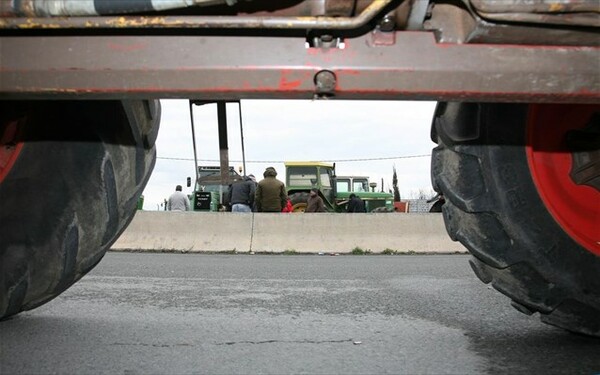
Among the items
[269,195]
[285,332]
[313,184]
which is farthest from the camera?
[313,184]

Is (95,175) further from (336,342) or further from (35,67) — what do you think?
(336,342)

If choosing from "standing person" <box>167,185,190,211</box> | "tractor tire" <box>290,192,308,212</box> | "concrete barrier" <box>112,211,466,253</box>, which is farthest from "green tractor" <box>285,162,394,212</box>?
"concrete barrier" <box>112,211,466,253</box>

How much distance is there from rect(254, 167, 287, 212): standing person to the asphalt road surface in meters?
6.44

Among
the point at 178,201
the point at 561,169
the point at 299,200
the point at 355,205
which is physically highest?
the point at 561,169

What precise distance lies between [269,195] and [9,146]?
883cm

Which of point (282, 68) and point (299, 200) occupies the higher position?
point (282, 68)

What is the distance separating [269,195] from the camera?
11.2m

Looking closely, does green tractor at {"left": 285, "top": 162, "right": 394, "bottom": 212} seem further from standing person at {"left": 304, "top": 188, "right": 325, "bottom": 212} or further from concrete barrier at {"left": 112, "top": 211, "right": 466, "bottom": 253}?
concrete barrier at {"left": 112, "top": 211, "right": 466, "bottom": 253}

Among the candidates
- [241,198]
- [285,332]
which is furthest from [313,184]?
[285,332]

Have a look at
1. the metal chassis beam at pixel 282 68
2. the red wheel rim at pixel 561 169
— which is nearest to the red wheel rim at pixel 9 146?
the metal chassis beam at pixel 282 68

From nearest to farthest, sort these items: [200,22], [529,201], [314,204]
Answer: [200,22]
[529,201]
[314,204]

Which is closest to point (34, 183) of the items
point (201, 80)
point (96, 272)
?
point (201, 80)

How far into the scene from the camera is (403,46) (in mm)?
1404

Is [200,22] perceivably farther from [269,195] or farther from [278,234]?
[269,195]
